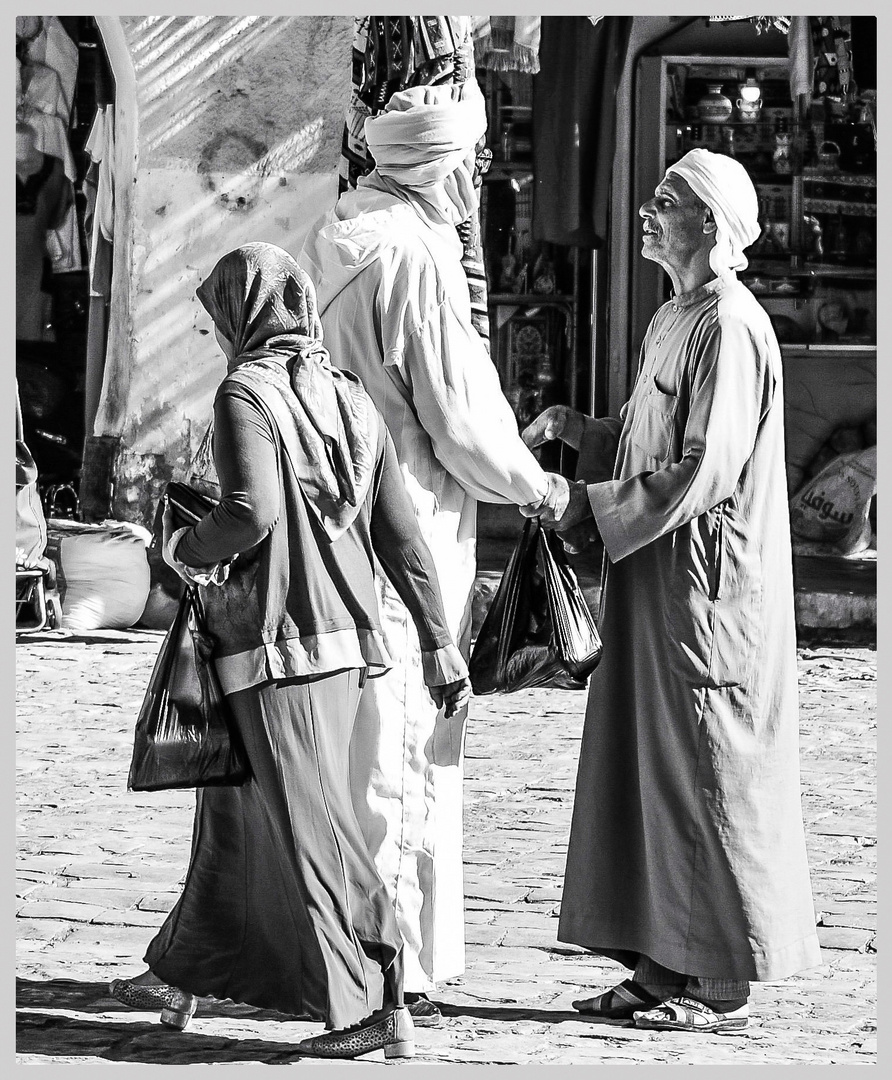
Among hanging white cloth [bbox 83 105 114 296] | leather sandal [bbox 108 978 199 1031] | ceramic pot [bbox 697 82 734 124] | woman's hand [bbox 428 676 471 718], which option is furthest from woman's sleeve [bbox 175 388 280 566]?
ceramic pot [bbox 697 82 734 124]

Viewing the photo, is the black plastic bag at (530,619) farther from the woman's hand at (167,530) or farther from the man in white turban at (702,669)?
the woman's hand at (167,530)

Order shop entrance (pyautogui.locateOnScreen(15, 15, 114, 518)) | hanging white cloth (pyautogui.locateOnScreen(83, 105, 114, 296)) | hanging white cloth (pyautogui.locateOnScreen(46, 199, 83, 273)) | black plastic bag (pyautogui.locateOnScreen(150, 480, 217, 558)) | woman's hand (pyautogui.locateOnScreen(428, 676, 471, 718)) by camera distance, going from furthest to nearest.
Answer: hanging white cloth (pyautogui.locateOnScreen(46, 199, 83, 273))
shop entrance (pyautogui.locateOnScreen(15, 15, 114, 518))
hanging white cloth (pyautogui.locateOnScreen(83, 105, 114, 296))
woman's hand (pyautogui.locateOnScreen(428, 676, 471, 718))
black plastic bag (pyautogui.locateOnScreen(150, 480, 217, 558))

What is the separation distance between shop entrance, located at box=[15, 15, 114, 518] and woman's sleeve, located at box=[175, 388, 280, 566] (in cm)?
761

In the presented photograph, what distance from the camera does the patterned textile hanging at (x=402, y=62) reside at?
4.36 m

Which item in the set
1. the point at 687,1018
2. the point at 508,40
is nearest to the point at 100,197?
the point at 508,40

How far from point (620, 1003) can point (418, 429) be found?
1.50 metres

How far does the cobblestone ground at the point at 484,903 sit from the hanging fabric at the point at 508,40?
3.89 metres

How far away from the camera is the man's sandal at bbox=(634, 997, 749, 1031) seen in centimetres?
373

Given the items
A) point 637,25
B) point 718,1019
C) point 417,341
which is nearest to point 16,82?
point 637,25

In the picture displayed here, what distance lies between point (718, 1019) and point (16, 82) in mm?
8942

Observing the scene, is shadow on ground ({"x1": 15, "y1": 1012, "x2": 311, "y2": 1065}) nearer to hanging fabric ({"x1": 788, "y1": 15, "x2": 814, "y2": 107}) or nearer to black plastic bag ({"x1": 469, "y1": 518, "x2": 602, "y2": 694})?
black plastic bag ({"x1": 469, "y1": 518, "x2": 602, "y2": 694})

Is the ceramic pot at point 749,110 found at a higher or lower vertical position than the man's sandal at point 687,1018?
higher

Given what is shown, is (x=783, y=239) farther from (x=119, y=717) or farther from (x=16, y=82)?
(x=119, y=717)

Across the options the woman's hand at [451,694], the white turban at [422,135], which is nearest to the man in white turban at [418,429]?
the white turban at [422,135]
